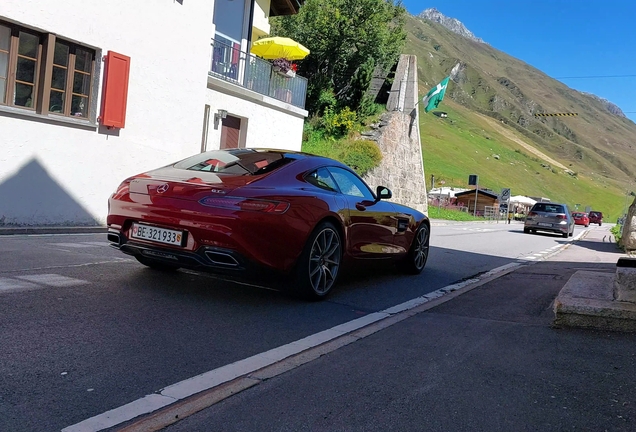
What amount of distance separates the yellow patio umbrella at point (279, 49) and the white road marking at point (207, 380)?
649 inches

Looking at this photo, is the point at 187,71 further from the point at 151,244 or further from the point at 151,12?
the point at 151,244

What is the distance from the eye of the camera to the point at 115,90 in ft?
37.5

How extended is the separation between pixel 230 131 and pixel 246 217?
525 inches

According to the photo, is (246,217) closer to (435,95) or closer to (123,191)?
(123,191)

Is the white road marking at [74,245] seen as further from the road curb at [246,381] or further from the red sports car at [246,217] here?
the road curb at [246,381]

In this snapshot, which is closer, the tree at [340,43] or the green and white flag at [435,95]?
the tree at [340,43]

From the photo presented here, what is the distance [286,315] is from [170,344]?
4.65 ft

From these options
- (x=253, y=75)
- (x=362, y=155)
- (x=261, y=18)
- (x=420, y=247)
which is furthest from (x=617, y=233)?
(x=420, y=247)

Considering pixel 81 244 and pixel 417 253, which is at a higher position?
pixel 417 253

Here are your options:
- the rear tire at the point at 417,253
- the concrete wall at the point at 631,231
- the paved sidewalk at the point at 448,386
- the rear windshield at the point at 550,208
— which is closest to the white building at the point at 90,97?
the rear tire at the point at 417,253

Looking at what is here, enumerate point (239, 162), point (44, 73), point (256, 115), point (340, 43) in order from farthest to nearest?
point (340, 43)
point (256, 115)
point (44, 73)
point (239, 162)

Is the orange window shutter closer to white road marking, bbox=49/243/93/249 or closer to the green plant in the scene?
white road marking, bbox=49/243/93/249

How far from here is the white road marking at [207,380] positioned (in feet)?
9.20

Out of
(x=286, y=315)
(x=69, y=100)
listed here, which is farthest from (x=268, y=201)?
(x=69, y=100)
